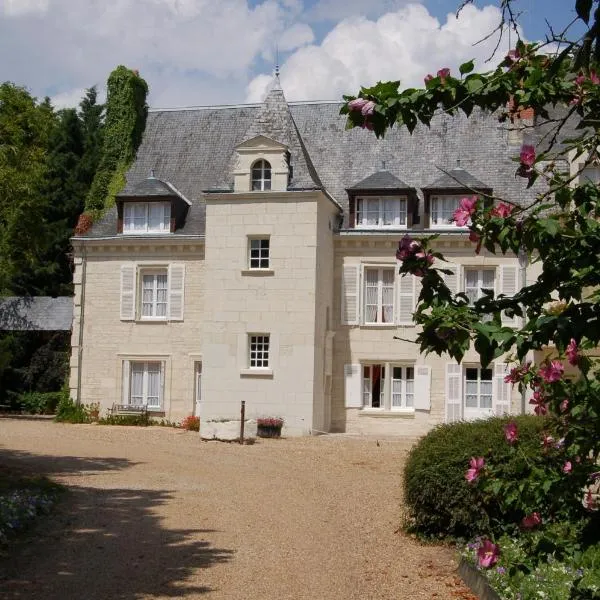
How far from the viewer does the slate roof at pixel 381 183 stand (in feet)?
78.1

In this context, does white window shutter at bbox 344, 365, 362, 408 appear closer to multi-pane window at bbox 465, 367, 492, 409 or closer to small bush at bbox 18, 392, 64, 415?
multi-pane window at bbox 465, 367, 492, 409

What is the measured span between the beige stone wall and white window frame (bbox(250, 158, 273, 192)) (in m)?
2.70

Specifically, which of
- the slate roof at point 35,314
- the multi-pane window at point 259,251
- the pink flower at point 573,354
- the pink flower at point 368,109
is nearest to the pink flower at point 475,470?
the pink flower at point 573,354

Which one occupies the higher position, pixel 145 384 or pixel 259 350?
pixel 259 350

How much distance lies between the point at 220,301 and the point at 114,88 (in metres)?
9.00

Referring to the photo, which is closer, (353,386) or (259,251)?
(259,251)

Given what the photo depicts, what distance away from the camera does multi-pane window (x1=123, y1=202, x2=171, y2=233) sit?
25.2 meters

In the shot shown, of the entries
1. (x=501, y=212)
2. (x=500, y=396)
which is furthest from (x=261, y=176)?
(x=501, y=212)

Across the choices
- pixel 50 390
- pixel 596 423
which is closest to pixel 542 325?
pixel 596 423

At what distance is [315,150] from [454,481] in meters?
17.9

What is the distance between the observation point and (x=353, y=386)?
23.6 meters

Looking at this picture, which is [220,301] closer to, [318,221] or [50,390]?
[318,221]

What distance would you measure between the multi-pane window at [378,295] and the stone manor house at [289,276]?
1.6 inches

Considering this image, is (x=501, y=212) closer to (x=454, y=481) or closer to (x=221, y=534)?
(x=454, y=481)
